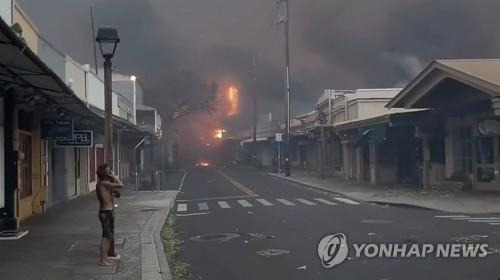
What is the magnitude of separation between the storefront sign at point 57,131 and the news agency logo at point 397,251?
8.91 metres

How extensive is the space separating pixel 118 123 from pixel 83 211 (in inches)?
337

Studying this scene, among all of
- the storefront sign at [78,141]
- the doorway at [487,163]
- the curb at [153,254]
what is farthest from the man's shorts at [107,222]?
the doorway at [487,163]

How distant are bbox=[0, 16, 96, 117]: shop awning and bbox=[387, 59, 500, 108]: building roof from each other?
13203mm

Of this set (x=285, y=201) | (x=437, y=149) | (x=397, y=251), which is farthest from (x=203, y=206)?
(x=397, y=251)

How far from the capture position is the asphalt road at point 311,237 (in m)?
9.33

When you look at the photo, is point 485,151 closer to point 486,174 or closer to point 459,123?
point 486,174

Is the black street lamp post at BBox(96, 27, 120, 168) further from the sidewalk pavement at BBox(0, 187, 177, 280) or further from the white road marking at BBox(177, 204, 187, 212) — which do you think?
the white road marking at BBox(177, 204, 187, 212)

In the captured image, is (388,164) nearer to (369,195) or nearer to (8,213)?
(369,195)

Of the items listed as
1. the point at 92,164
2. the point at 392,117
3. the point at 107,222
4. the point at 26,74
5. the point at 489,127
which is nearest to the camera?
the point at 107,222

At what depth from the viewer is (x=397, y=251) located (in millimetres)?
11031

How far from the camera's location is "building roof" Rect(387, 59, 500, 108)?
2220 cm

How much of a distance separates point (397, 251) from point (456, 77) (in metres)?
14.2

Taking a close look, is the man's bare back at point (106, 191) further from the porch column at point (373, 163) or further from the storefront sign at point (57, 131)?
the porch column at point (373, 163)

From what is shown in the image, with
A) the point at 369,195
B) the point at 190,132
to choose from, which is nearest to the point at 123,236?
the point at 369,195
